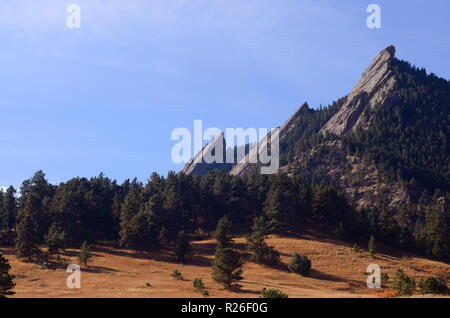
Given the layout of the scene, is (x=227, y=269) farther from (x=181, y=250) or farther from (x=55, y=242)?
(x=55, y=242)

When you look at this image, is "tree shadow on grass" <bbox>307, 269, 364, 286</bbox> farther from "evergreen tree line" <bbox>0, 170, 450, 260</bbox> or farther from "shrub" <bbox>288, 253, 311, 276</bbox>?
"evergreen tree line" <bbox>0, 170, 450, 260</bbox>

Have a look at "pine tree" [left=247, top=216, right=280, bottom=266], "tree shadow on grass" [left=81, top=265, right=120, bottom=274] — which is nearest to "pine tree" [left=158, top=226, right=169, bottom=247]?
"pine tree" [left=247, top=216, right=280, bottom=266]

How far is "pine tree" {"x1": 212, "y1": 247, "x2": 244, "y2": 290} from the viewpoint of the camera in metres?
47.3

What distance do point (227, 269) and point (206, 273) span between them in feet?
45.2

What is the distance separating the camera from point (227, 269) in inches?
1864

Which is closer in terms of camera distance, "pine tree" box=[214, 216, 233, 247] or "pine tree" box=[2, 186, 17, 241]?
"pine tree" box=[214, 216, 233, 247]

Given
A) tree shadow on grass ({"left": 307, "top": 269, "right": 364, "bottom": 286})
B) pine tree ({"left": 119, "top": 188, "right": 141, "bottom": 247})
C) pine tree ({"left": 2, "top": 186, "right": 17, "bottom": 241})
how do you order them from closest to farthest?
tree shadow on grass ({"left": 307, "top": 269, "right": 364, "bottom": 286}), pine tree ({"left": 119, "top": 188, "right": 141, "bottom": 247}), pine tree ({"left": 2, "top": 186, "right": 17, "bottom": 241})

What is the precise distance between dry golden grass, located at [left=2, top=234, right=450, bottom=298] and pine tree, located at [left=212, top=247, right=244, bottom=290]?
1.26m

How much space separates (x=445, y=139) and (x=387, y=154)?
36.6m

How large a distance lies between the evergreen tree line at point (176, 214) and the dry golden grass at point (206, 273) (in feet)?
14.1

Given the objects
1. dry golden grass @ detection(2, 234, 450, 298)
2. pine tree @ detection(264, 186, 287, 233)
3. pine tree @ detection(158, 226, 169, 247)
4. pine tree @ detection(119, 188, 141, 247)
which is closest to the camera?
dry golden grass @ detection(2, 234, 450, 298)

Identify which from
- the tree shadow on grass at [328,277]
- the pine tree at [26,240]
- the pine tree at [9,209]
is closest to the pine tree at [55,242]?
the pine tree at [26,240]

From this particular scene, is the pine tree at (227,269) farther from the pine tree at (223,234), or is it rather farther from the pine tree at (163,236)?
the pine tree at (163,236)
